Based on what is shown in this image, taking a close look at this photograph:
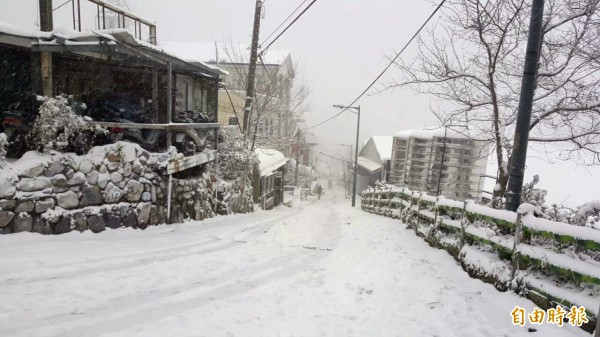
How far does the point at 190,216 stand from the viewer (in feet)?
30.5

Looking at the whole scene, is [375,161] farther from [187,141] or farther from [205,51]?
[187,141]

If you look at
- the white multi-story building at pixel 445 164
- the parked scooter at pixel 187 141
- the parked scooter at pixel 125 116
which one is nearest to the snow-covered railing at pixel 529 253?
the parked scooter at pixel 187 141

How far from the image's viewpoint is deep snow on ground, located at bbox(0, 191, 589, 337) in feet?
12.3

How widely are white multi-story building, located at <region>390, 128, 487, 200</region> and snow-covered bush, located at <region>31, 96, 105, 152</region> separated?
21.9m

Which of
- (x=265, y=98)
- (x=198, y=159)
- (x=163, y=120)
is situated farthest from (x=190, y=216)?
(x=265, y=98)

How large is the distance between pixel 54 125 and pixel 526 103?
844 centimetres

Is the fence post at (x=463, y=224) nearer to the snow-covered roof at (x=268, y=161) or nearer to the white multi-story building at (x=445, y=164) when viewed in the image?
the snow-covered roof at (x=268, y=161)

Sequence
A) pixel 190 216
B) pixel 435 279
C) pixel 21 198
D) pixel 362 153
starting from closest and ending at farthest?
pixel 435 279
pixel 21 198
pixel 190 216
pixel 362 153

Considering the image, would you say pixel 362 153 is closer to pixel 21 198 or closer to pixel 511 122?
pixel 511 122

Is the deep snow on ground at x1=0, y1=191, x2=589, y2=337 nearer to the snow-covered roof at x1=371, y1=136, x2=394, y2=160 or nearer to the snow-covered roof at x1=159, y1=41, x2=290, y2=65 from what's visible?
the snow-covered roof at x1=159, y1=41, x2=290, y2=65

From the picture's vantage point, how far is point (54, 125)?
648 cm

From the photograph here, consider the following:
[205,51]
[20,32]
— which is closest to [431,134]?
[205,51]

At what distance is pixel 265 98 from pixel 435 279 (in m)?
14.8

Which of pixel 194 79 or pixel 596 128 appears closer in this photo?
pixel 596 128
